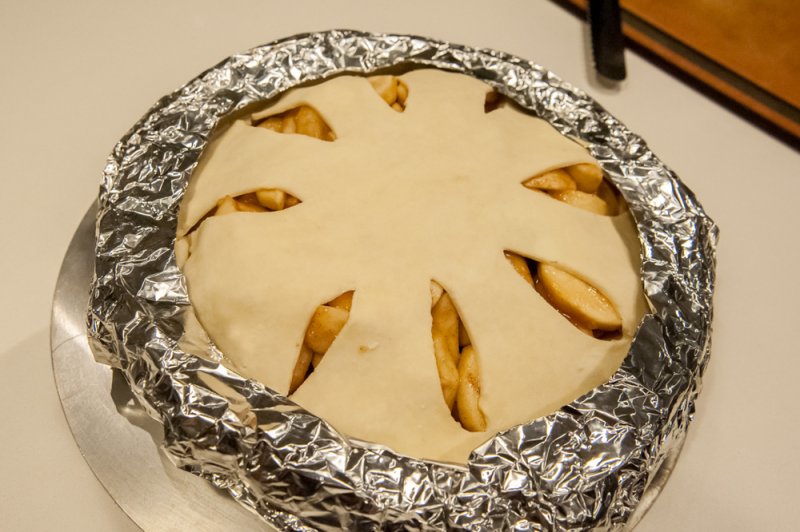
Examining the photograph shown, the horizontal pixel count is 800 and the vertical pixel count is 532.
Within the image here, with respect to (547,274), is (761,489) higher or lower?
lower

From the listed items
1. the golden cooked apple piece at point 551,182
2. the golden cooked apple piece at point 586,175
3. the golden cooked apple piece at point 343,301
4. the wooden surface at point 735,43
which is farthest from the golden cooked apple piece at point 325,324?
the wooden surface at point 735,43

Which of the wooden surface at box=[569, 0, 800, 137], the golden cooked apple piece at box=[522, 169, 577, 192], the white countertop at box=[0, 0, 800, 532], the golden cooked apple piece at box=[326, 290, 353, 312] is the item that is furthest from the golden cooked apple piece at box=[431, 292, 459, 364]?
the wooden surface at box=[569, 0, 800, 137]

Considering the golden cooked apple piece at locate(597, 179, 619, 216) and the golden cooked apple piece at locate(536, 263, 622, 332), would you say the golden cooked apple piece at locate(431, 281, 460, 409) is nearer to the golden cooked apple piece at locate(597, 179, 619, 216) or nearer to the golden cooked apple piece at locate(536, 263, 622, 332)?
the golden cooked apple piece at locate(536, 263, 622, 332)

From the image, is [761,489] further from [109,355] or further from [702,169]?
[109,355]

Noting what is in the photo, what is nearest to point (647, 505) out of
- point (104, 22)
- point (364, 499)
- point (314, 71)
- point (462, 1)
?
point (364, 499)

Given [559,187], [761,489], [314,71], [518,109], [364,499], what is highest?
[314,71]

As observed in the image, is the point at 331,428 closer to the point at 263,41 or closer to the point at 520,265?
the point at 520,265

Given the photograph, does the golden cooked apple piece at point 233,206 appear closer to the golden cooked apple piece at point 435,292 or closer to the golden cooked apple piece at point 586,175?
the golden cooked apple piece at point 435,292
